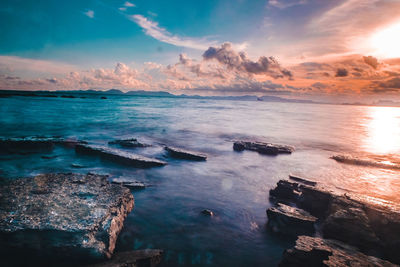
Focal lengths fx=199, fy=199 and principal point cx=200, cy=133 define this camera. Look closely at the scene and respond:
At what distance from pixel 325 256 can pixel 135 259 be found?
4.28 meters

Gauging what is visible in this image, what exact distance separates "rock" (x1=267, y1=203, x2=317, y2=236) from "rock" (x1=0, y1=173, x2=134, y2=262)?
483cm

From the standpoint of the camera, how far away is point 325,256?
455 centimetres

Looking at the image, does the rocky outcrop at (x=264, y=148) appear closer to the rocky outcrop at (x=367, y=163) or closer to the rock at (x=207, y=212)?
the rocky outcrop at (x=367, y=163)

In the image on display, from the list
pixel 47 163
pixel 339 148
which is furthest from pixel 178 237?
pixel 339 148

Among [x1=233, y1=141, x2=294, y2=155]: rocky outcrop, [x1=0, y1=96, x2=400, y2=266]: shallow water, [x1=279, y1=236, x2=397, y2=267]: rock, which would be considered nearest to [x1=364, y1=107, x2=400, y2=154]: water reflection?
[x1=0, y1=96, x2=400, y2=266]: shallow water

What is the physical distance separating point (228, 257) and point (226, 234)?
92 centimetres

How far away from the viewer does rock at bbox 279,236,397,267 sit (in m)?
4.27

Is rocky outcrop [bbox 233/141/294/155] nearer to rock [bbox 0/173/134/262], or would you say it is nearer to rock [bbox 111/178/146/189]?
rock [bbox 111/178/146/189]

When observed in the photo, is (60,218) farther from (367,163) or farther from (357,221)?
(367,163)

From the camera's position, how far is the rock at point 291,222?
6.25m

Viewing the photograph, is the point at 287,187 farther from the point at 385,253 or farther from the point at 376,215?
the point at 385,253

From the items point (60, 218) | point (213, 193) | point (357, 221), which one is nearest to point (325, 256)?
point (357, 221)

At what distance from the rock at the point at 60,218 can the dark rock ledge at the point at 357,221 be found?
191 inches

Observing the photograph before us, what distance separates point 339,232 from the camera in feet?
18.7
